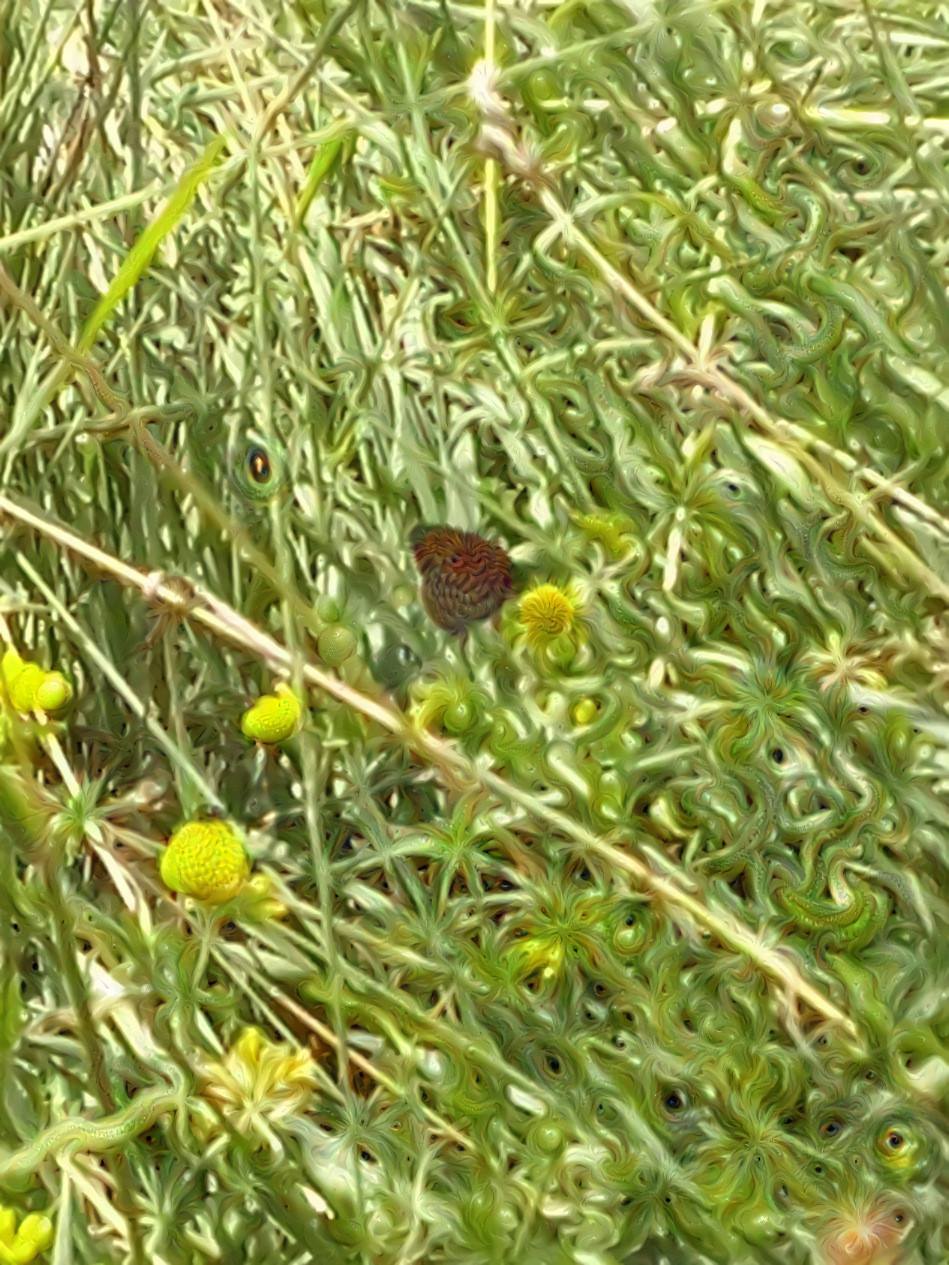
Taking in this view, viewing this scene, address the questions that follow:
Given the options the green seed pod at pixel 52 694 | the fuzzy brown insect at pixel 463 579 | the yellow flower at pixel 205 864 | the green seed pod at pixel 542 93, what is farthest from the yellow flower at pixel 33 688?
the green seed pod at pixel 542 93

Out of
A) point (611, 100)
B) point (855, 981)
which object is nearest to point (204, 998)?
point (855, 981)

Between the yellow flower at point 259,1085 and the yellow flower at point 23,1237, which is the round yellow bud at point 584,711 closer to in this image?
the yellow flower at point 259,1085

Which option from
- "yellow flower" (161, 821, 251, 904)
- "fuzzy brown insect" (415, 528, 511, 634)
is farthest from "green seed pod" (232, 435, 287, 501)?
"yellow flower" (161, 821, 251, 904)

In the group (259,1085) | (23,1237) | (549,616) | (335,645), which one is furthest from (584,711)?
(23,1237)

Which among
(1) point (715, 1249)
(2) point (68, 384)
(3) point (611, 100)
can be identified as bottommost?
(1) point (715, 1249)

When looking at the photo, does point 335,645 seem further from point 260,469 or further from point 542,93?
point 542,93

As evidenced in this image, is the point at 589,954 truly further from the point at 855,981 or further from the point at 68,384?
the point at 68,384
